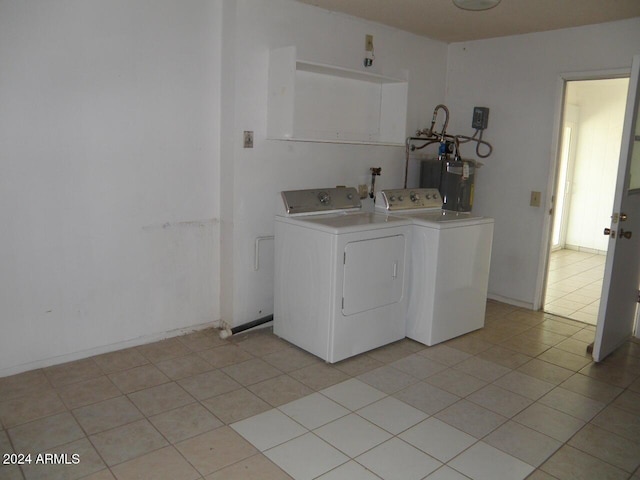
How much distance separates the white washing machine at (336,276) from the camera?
3.17 meters

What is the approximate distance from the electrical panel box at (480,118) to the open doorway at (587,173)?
7.28 feet

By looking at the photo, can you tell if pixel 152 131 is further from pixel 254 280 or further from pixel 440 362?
pixel 440 362

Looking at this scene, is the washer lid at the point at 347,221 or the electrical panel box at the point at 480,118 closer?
the washer lid at the point at 347,221

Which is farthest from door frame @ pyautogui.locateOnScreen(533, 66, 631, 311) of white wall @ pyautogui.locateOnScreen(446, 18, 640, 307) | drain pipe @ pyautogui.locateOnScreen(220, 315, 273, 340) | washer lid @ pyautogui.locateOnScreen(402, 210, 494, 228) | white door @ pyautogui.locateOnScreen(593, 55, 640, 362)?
drain pipe @ pyautogui.locateOnScreen(220, 315, 273, 340)

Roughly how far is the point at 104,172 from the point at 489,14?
300cm

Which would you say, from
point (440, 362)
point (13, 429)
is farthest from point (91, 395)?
point (440, 362)

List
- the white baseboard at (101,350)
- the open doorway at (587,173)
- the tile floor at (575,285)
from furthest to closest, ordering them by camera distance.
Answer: the open doorway at (587,173) < the tile floor at (575,285) < the white baseboard at (101,350)

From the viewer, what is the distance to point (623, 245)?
10.9 feet

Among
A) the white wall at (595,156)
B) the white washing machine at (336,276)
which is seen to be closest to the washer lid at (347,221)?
the white washing machine at (336,276)

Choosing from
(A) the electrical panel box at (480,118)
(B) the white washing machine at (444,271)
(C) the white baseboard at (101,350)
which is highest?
(A) the electrical panel box at (480,118)

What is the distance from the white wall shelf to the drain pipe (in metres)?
1.37

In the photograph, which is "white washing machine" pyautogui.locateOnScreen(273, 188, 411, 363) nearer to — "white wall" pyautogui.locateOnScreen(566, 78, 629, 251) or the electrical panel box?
the electrical panel box

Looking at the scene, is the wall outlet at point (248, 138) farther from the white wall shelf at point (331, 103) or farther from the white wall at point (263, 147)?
the white wall shelf at point (331, 103)

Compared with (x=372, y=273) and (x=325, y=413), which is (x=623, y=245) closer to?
(x=372, y=273)
